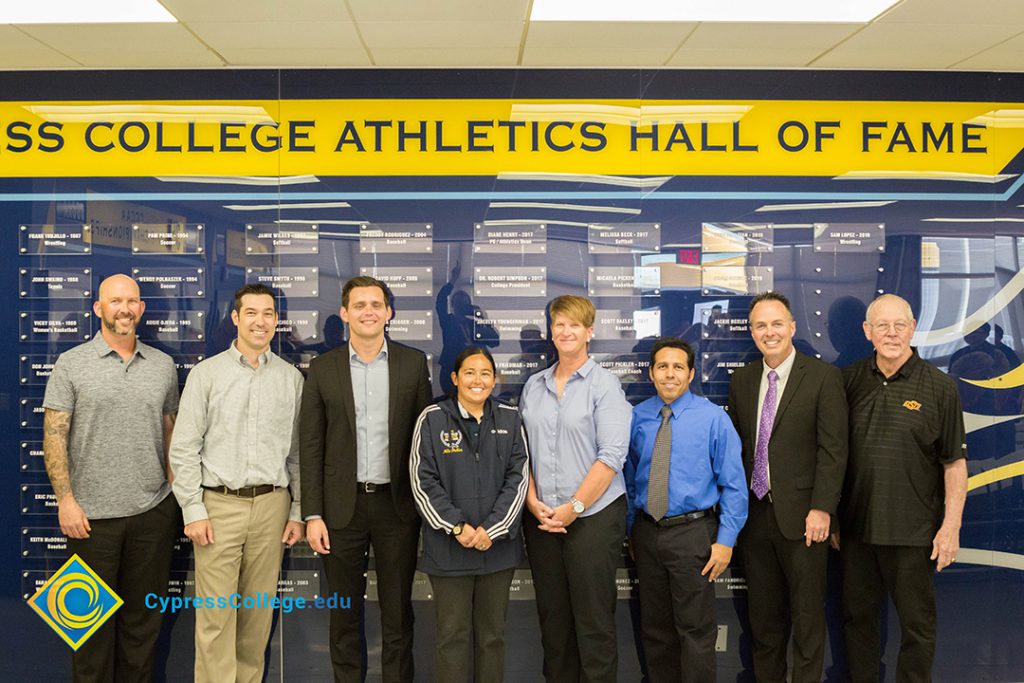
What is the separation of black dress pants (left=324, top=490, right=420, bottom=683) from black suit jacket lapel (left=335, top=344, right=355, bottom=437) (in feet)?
1.14

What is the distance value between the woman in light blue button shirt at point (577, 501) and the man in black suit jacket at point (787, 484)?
0.68 metres

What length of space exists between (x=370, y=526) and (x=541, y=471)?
0.81m

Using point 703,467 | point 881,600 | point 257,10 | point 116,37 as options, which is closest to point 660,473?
point 703,467

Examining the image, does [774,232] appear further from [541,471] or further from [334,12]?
[334,12]

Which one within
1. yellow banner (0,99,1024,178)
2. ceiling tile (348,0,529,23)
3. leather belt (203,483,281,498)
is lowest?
leather belt (203,483,281,498)

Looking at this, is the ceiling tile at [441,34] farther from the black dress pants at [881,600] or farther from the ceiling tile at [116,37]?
the black dress pants at [881,600]

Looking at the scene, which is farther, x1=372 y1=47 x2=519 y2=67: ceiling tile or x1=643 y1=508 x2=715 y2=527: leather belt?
x1=372 y1=47 x2=519 y2=67: ceiling tile

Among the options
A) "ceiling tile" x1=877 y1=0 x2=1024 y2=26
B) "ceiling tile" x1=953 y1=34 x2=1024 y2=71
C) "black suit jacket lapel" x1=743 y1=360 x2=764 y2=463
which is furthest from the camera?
"ceiling tile" x1=953 y1=34 x2=1024 y2=71

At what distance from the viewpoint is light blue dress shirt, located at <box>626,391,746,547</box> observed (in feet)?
10.5

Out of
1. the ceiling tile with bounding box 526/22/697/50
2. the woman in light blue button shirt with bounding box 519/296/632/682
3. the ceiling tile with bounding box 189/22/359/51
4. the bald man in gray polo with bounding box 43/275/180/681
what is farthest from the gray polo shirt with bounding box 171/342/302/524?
the ceiling tile with bounding box 526/22/697/50

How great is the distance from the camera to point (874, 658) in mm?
3504

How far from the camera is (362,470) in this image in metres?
3.21

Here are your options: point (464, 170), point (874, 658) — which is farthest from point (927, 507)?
point (464, 170)

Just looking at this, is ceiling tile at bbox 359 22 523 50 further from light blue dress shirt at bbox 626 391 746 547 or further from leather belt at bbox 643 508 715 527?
leather belt at bbox 643 508 715 527
